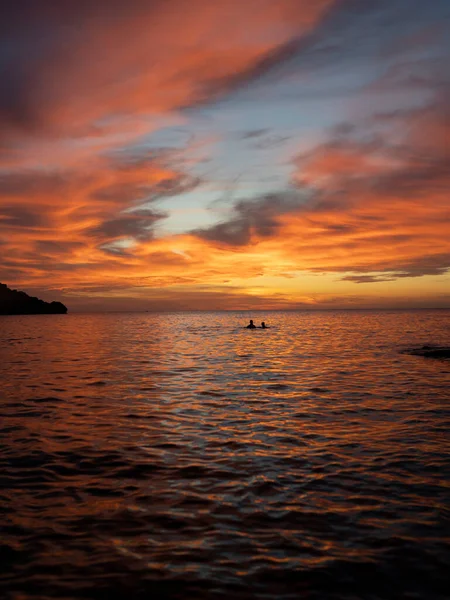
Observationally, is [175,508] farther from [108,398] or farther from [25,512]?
[108,398]

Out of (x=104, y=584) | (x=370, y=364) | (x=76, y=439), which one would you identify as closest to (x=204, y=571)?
(x=104, y=584)

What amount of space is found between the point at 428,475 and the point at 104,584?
7836 mm

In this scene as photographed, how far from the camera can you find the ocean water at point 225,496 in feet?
21.7

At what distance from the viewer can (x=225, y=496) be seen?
9539 millimetres

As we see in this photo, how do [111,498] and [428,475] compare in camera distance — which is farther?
[428,475]

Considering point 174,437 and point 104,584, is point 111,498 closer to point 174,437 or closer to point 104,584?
point 104,584

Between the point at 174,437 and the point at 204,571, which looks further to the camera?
the point at 174,437

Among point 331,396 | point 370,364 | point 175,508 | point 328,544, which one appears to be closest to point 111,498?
point 175,508

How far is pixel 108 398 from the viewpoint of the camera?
21.2 metres

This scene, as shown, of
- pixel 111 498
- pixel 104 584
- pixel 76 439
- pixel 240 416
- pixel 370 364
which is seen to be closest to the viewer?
pixel 104 584

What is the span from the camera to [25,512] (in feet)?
28.9

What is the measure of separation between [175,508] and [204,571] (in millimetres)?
2302

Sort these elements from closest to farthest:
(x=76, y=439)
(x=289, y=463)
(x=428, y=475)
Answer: (x=428, y=475), (x=289, y=463), (x=76, y=439)

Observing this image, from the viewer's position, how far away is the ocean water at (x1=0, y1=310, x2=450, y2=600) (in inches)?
261
